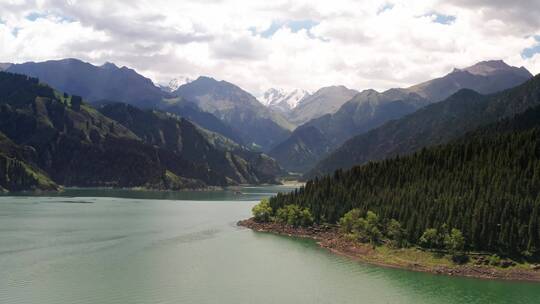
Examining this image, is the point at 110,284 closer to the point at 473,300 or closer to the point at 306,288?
the point at 306,288

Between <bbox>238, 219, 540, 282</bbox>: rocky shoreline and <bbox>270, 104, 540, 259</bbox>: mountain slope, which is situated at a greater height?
<bbox>270, 104, 540, 259</bbox>: mountain slope

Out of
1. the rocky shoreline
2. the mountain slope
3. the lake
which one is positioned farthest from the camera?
the mountain slope

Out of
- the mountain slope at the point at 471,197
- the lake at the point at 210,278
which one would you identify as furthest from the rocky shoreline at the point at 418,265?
the mountain slope at the point at 471,197

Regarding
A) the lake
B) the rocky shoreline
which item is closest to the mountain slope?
the rocky shoreline

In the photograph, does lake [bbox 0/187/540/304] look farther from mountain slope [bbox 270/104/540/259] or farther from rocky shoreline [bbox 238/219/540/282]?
mountain slope [bbox 270/104/540/259]

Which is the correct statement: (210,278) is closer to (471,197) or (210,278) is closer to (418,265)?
(418,265)

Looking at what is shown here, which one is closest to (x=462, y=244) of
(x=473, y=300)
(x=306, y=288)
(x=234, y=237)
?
(x=473, y=300)

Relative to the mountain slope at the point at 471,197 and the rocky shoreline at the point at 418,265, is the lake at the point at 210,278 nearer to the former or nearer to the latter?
the rocky shoreline at the point at 418,265

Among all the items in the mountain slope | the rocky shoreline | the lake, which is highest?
the mountain slope
